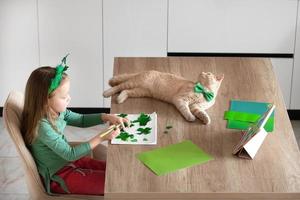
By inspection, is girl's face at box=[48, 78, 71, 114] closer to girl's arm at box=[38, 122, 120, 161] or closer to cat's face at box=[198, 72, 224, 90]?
girl's arm at box=[38, 122, 120, 161]

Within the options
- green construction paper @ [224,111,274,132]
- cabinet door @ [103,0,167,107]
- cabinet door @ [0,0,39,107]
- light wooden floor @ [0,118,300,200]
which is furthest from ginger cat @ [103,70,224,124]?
cabinet door @ [0,0,39,107]

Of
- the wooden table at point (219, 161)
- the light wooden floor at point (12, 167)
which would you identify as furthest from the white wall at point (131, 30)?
the wooden table at point (219, 161)

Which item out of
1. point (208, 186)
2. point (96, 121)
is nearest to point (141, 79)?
point (96, 121)

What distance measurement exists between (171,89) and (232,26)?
1.68 m

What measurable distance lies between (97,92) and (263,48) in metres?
1.25

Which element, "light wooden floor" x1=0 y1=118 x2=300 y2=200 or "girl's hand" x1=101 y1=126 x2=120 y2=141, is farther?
"light wooden floor" x1=0 y1=118 x2=300 y2=200

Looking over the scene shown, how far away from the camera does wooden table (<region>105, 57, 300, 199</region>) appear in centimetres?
218

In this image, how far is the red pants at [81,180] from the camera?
2598 millimetres

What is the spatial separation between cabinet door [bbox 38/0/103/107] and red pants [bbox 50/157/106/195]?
1808 millimetres

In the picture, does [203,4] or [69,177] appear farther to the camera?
[203,4]

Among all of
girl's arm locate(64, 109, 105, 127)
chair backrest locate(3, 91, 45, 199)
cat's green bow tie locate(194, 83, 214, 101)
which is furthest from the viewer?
girl's arm locate(64, 109, 105, 127)

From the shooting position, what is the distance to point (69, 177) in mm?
2635

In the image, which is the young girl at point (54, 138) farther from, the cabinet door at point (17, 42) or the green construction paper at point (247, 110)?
the cabinet door at point (17, 42)

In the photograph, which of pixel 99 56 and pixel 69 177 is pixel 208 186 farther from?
pixel 99 56
